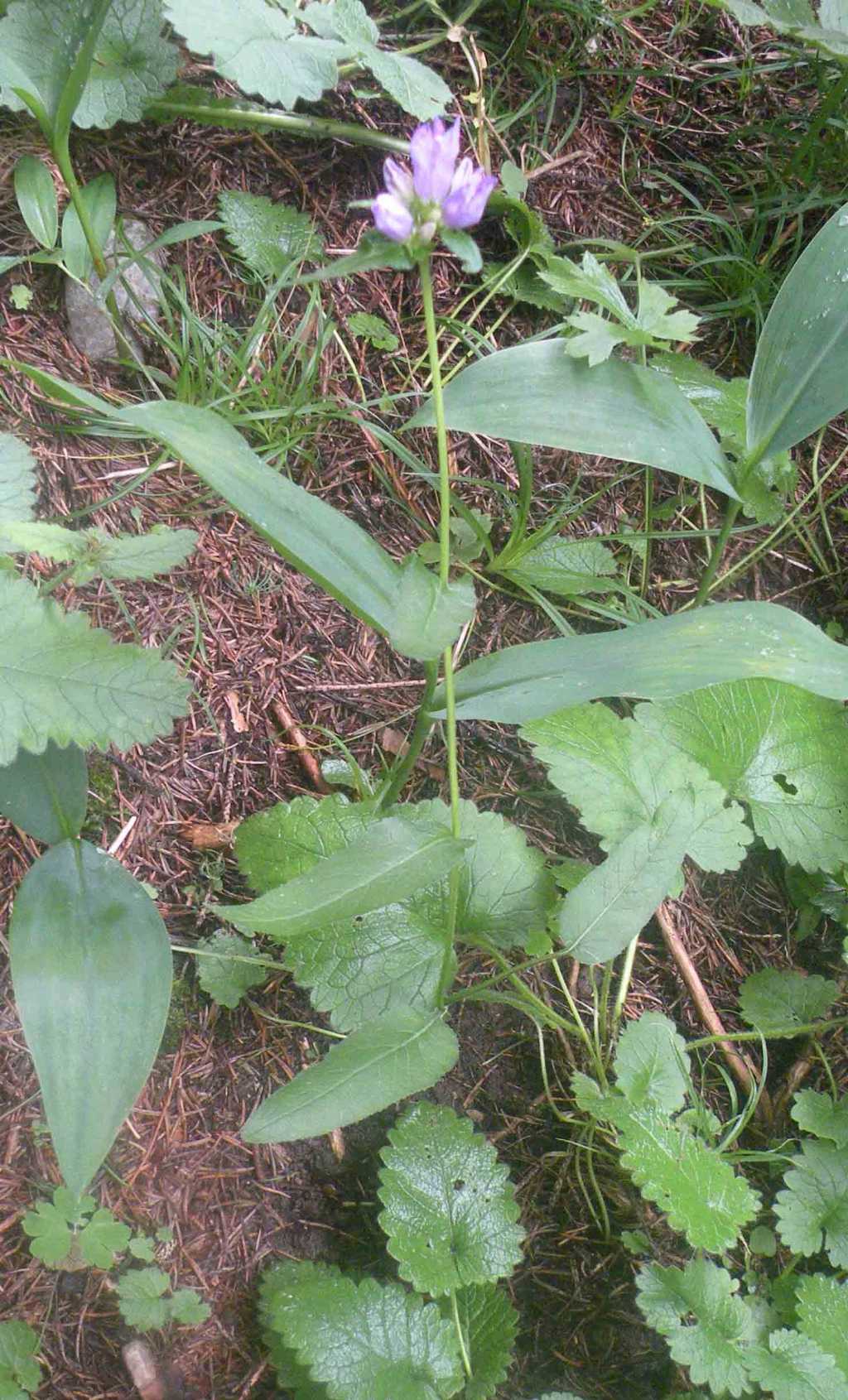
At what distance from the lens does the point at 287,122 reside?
1620 millimetres

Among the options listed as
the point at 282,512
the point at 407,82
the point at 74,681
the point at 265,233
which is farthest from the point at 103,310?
the point at 74,681

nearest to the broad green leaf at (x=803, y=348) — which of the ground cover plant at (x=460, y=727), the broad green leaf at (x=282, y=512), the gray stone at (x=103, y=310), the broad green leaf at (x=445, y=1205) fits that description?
the ground cover plant at (x=460, y=727)

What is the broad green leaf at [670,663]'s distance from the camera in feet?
3.50

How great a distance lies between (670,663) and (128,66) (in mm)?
1198

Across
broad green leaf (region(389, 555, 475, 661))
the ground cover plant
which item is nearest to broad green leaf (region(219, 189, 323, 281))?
the ground cover plant

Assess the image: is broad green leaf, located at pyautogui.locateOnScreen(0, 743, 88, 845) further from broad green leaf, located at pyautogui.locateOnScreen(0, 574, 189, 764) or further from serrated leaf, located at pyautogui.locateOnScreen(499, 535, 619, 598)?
serrated leaf, located at pyautogui.locateOnScreen(499, 535, 619, 598)

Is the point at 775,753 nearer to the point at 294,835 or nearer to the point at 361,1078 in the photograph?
the point at 294,835

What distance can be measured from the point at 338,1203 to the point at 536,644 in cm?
78

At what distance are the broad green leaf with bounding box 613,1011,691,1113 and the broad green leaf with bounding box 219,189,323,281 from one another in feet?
4.07

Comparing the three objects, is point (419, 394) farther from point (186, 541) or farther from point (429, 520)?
point (186, 541)


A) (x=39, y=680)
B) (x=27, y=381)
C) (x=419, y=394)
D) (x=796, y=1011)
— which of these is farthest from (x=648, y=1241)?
(x=27, y=381)

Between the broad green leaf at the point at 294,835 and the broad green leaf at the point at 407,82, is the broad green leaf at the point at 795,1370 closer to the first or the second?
the broad green leaf at the point at 294,835

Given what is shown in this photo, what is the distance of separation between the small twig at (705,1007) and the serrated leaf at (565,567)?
524 millimetres

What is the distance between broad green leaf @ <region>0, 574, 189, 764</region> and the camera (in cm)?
98
